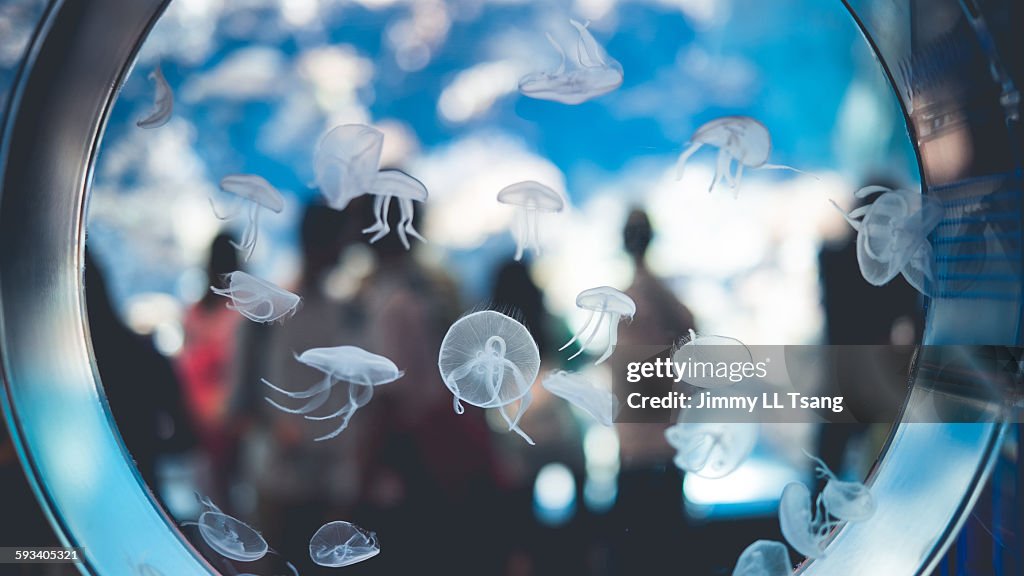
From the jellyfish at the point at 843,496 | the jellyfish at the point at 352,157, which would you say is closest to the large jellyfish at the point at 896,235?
the jellyfish at the point at 843,496

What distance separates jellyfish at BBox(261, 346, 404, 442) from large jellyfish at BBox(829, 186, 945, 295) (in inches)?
43.7

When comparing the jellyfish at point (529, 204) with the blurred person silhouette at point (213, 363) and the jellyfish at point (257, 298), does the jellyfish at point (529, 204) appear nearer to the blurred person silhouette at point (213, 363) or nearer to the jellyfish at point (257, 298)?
the jellyfish at point (257, 298)

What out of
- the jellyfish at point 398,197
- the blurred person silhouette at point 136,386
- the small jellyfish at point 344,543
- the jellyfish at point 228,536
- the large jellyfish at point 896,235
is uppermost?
the large jellyfish at point 896,235

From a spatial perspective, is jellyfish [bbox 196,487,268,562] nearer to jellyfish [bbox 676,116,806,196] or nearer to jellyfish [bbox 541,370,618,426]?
jellyfish [bbox 541,370,618,426]

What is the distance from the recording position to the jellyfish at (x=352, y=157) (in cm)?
138

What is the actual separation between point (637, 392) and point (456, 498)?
1.61ft

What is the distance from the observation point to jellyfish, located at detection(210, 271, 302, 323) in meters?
1.39

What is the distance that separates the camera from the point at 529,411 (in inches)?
55.7

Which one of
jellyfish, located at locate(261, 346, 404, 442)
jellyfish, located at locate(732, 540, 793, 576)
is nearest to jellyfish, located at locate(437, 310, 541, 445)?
jellyfish, located at locate(261, 346, 404, 442)

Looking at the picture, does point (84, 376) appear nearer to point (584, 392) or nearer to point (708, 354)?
point (584, 392)

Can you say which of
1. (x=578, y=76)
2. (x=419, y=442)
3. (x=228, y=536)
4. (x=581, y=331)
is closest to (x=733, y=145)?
(x=578, y=76)

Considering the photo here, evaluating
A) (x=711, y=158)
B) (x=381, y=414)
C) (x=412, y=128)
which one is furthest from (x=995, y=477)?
(x=412, y=128)

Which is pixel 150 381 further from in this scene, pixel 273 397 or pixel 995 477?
pixel 995 477

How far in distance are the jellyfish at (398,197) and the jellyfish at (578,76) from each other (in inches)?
13.3
